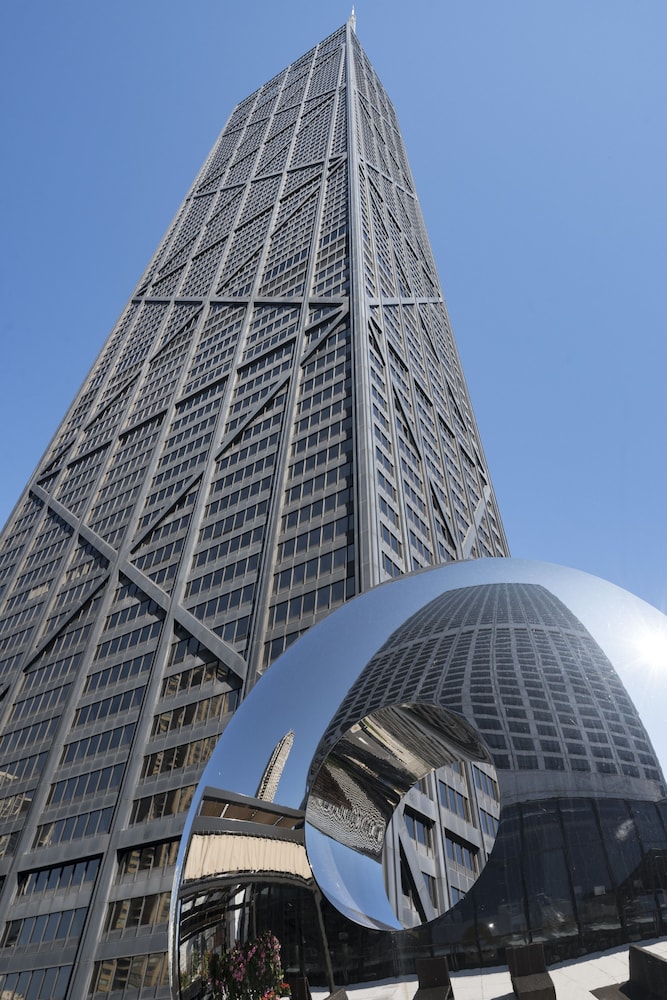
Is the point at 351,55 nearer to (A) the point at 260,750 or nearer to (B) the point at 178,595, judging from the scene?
(B) the point at 178,595

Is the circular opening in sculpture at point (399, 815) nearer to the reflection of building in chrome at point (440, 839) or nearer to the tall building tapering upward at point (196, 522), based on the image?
the reflection of building in chrome at point (440, 839)

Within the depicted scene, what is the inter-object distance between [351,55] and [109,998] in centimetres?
12657

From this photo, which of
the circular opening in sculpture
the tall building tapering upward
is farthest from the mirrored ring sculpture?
the tall building tapering upward

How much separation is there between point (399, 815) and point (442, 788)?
17 cm

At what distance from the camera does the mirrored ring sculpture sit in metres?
1.52

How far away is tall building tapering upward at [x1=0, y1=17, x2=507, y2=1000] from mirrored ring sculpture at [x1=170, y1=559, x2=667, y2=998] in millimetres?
29804

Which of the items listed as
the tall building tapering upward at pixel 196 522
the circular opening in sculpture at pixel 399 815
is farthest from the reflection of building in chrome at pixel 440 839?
the tall building tapering upward at pixel 196 522

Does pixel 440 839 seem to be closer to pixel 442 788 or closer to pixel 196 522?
pixel 442 788

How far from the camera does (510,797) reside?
1611 millimetres

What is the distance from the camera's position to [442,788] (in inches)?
86.9

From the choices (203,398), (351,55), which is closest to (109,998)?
(203,398)

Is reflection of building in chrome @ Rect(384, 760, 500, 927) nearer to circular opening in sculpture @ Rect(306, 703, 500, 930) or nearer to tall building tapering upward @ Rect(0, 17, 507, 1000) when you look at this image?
circular opening in sculpture @ Rect(306, 703, 500, 930)

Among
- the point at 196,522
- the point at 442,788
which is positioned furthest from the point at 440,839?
the point at 196,522

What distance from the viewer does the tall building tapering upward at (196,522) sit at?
3166 centimetres
